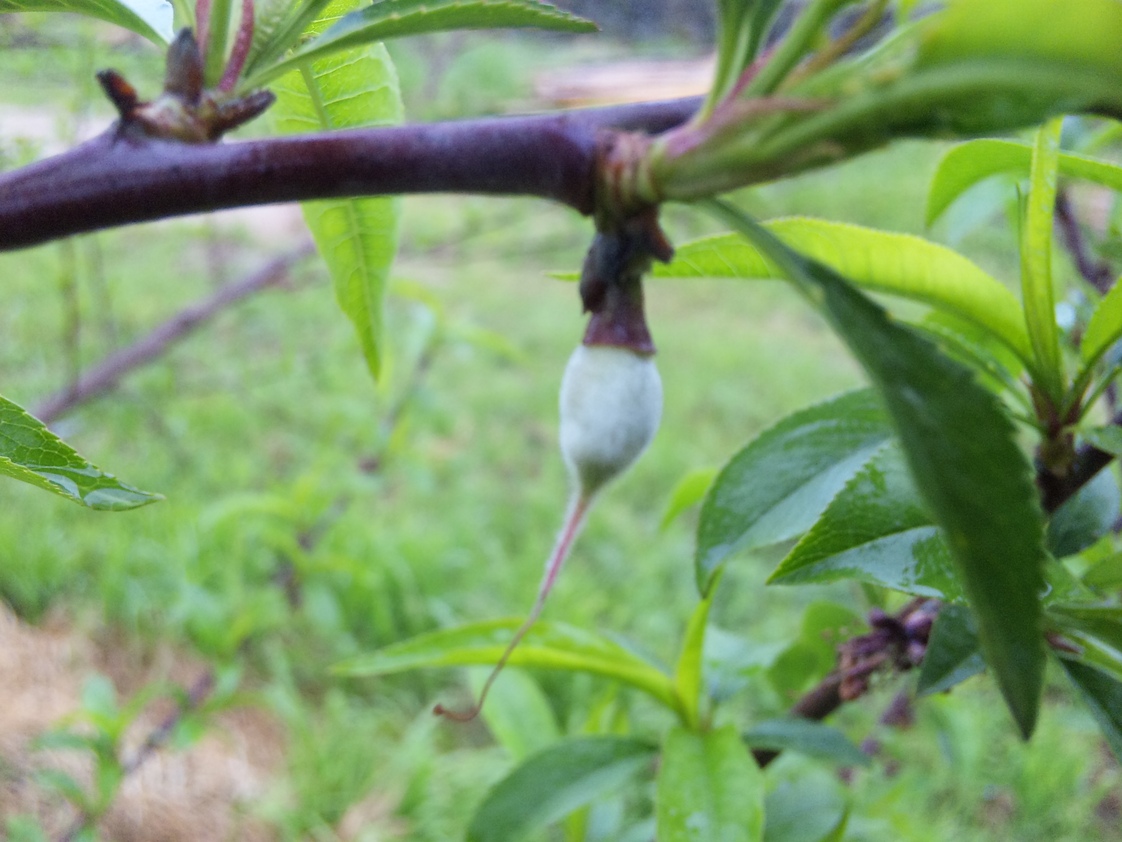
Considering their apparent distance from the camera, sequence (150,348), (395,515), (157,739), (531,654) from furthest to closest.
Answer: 1. (395,515)
2. (150,348)
3. (157,739)
4. (531,654)

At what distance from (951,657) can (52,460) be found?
346mm

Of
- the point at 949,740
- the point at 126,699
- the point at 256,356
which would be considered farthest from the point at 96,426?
the point at 949,740

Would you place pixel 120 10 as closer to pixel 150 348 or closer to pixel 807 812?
pixel 807 812

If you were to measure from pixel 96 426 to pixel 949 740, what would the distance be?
2.07 m

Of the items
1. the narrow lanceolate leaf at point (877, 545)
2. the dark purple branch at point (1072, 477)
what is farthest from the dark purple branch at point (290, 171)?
the dark purple branch at point (1072, 477)

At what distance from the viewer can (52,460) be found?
28 centimetres

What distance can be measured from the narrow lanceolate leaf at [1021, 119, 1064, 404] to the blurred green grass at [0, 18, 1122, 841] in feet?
0.42

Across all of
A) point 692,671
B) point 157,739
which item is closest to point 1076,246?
point 692,671

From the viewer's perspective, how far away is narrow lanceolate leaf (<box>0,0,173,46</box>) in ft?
0.95

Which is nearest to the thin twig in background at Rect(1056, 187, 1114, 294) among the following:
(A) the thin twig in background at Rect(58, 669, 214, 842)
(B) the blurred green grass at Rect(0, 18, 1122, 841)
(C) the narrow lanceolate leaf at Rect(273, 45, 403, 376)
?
(B) the blurred green grass at Rect(0, 18, 1122, 841)

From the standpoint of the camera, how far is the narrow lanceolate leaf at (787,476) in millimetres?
370

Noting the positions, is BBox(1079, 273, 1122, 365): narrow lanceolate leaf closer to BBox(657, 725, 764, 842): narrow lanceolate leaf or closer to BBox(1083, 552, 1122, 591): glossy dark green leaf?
BBox(1083, 552, 1122, 591): glossy dark green leaf

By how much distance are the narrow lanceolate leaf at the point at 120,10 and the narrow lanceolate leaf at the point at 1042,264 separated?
0.34 meters

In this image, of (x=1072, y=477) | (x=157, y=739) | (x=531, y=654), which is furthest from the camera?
(x=157, y=739)
